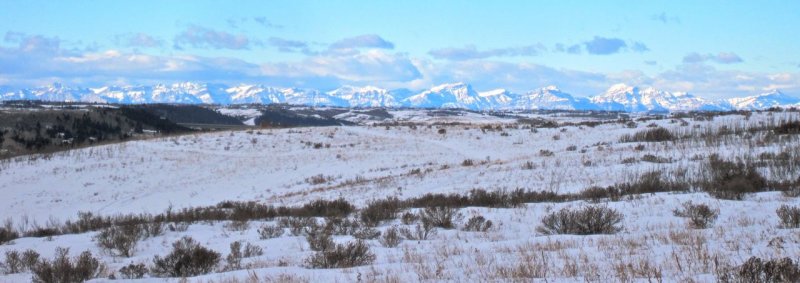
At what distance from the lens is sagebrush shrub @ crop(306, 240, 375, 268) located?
6.74m

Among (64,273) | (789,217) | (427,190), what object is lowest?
(427,190)

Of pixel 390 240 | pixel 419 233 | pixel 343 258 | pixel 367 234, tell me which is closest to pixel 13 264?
pixel 343 258

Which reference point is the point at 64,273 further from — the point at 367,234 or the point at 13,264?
the point at 367,234

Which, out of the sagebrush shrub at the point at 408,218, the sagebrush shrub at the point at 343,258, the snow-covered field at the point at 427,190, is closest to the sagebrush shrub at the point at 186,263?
the snow-covered field at the point at 427,190

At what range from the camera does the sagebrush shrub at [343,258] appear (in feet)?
22.1

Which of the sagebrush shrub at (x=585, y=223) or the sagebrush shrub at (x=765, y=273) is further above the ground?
the sagebrush shrub at (x=765, y=273)

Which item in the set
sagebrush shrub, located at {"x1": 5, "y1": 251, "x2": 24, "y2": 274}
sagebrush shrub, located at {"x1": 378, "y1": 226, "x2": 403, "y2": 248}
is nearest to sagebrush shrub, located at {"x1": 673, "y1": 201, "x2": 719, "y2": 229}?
sagebrush shrub, located at {"x1": 378, "y1": 226, "x2": 403, "y2": 248}

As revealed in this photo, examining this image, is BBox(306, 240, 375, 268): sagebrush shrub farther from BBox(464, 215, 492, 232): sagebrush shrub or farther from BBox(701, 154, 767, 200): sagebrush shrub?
BBox(701, 154, 767, 200): sagebrush shrub

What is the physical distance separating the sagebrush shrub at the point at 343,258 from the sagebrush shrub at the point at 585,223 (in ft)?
10.7

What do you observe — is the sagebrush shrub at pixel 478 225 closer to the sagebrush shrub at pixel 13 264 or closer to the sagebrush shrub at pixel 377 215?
the sagebrush shrub at pixel 377 215

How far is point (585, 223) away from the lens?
873 cm

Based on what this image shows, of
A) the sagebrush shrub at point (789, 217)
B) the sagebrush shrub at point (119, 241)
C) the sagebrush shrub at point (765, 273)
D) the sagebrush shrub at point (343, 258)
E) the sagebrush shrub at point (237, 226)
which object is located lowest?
the sagebrush shrub at point (237, 226)

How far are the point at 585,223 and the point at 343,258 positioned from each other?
3.96m

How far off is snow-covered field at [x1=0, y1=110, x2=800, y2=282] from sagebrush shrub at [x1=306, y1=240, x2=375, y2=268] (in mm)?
239
